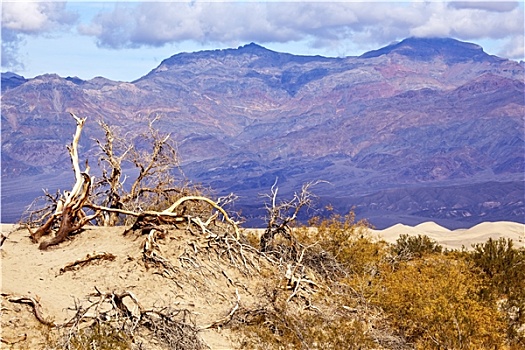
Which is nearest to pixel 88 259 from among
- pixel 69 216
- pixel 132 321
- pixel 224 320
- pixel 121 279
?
pixel 121 279

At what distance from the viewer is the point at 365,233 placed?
19875mm

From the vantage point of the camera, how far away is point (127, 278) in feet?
44.5

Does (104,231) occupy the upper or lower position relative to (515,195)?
upper

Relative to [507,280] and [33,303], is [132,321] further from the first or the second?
[507,280]

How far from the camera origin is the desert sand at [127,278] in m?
12.4

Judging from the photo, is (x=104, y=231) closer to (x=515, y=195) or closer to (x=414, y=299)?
(x=414, y=299)

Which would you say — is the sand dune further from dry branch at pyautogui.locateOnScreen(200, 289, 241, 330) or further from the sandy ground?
dry branch at pyautogui.locateOnScreen(200, 289, 241, 330)

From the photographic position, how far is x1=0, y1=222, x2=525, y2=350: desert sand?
12438mm

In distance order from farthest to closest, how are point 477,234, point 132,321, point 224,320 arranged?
point 477,234
point 224,320
point 132,321

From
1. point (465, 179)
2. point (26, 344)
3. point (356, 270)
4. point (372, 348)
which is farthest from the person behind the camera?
point (465, 179)

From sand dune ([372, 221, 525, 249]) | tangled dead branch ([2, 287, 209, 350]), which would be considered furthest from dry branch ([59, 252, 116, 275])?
sand dune ([372, 221, 525, 249])

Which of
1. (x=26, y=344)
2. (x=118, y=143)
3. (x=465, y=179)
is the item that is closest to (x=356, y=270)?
(x=118, y=143)

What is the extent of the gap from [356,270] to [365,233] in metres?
A: 2.78

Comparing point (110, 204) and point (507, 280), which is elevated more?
point (110, 204)
